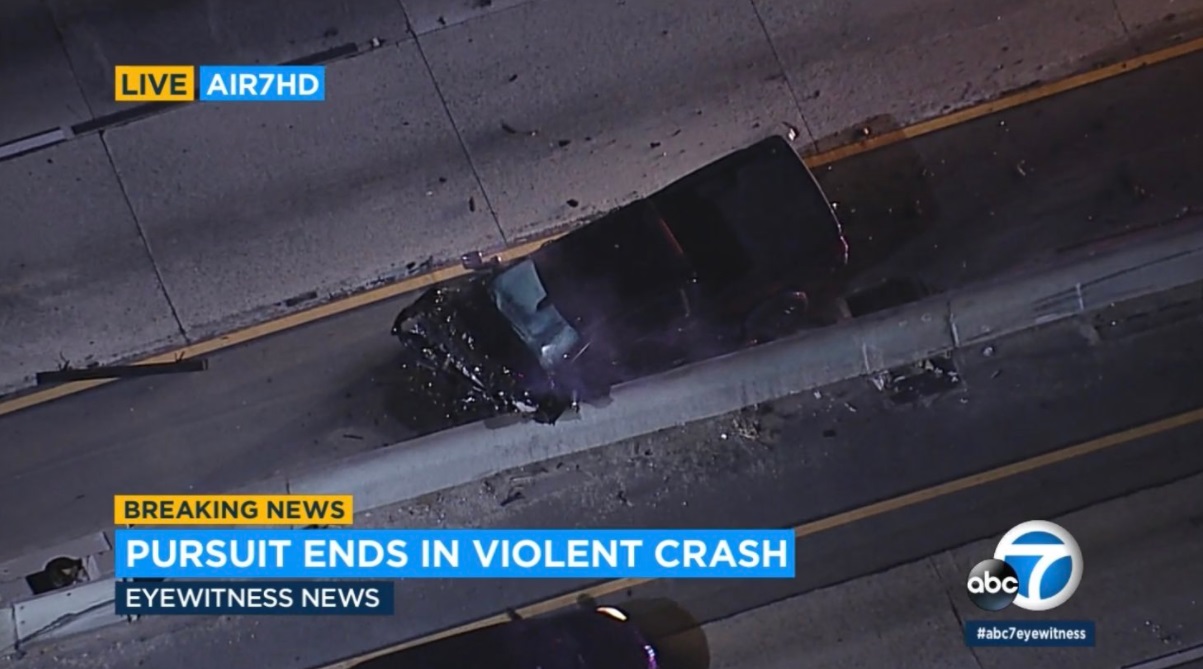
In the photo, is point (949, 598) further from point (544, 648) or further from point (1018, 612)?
point (544, 648)

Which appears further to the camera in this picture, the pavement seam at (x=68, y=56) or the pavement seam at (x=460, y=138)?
the pavement seam at (x=68, y=56)

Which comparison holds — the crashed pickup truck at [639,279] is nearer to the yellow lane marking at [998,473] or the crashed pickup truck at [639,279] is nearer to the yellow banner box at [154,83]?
the yellow lane marking at [998,473]

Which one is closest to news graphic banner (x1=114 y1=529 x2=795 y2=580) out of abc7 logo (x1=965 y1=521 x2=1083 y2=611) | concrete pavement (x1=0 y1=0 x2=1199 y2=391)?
abc7 logo (x1=965 y1=521 x2=1083 y2=611)

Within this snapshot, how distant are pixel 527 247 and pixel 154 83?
4.46 m

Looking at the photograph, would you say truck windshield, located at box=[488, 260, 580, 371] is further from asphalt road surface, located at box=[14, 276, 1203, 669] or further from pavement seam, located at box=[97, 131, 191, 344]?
pavement seam, located at box=[97, 131, 191, 344]

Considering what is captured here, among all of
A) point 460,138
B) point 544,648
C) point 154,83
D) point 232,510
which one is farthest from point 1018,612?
point 154,83

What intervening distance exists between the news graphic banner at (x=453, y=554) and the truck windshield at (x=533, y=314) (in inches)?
80.4

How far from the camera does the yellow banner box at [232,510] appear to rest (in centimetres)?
1138

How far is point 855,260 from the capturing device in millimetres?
11242

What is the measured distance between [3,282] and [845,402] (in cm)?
891

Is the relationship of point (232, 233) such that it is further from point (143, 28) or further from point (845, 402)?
point (845, 402)

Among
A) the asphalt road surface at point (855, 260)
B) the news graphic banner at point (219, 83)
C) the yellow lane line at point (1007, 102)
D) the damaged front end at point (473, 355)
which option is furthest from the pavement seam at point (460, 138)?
the yellow lane line at point (1007, 102)

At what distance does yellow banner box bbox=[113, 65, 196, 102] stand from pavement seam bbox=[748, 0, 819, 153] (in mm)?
6073

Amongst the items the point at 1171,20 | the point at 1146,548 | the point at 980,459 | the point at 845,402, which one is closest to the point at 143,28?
the point at 845,402
